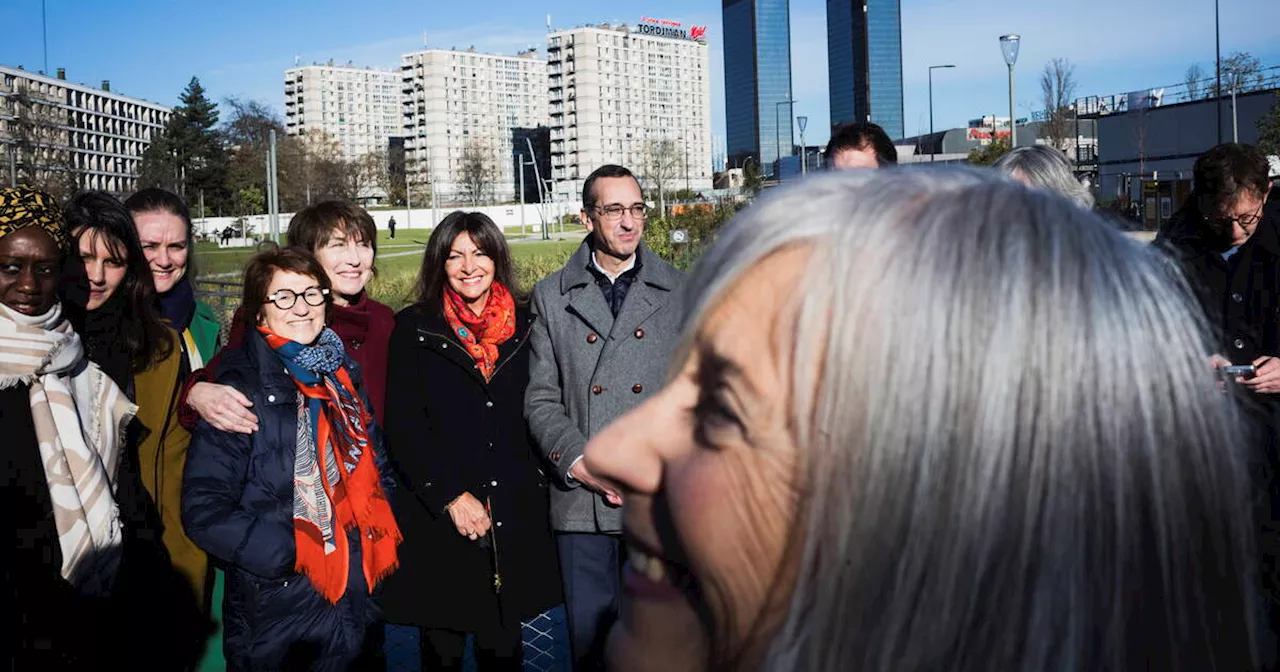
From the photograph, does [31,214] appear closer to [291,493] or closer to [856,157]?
[291,493]

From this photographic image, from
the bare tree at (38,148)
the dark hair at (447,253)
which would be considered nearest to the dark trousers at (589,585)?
the dark hair at (447,253)

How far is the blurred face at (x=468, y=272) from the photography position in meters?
4.76

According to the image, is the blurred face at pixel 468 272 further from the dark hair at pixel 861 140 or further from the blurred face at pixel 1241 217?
the blurred face at pixel 1241 217

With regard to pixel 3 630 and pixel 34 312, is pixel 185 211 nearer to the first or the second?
pixel 34 312

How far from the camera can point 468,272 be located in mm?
4781

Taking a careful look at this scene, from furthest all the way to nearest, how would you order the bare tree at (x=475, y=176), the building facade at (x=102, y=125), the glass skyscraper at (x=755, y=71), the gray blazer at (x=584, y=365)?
1. the glass skyscraper at (x=755, y=71)
2. the bare tree at (x=475, y=176)
3. the building facade at (x=102, y=125)
4. the gray blazer at (x=584, y=365)

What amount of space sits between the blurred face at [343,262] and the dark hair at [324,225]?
0.07 feet

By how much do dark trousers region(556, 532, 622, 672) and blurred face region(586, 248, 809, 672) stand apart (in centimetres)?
391

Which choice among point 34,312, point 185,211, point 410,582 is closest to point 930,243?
point 34,312

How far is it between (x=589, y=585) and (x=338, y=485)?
120cm

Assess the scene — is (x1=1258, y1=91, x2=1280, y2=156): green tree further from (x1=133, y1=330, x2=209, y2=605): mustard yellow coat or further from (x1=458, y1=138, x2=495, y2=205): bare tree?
(x1=458, y1=138, x2=495, y2=205): bare tree

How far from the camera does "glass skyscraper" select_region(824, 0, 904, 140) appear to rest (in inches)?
5906

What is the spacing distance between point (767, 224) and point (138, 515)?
3751 millimetres

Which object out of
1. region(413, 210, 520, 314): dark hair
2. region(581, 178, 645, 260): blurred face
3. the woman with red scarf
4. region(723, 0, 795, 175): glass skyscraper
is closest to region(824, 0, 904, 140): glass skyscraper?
region(723, 0, 795, 175): glass skyscraper
